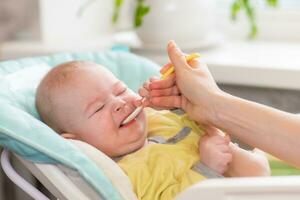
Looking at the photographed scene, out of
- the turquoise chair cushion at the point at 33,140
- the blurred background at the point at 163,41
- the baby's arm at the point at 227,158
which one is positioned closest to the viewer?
the turquoise chair cushion at the point at 33,140

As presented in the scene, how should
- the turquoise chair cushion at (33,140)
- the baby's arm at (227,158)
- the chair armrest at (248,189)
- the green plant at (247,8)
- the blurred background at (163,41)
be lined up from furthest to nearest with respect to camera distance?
1. the green plant at (247,8)
2. the blurred background at (163,41)
3. the baby's arm at (227,158)
4. the turquoise chair cushion at (33,140)
5. the chair armrest at (248,189)

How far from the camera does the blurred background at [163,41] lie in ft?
5.55

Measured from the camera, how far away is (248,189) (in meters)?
0.84

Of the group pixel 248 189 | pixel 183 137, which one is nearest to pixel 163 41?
pixel 183 137

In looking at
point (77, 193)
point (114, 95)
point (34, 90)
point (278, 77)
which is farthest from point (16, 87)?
point (278, 77)

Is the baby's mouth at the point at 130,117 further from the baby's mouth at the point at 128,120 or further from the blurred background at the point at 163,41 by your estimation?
the blurred background at the point at 163,41

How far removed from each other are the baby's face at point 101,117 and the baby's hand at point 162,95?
4 centimetres

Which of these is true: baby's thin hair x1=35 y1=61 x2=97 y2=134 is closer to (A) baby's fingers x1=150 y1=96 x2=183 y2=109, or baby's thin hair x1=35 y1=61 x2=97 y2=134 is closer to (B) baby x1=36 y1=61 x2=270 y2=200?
(B) baby x1=36 y1=61 x2=270 y2=200

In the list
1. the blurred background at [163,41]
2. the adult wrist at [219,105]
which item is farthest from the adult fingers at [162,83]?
the blurred background at [163,41]

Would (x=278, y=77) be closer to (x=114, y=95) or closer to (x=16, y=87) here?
(x=114, y=95)

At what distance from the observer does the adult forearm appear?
1.01 metres

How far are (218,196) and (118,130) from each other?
35 cm

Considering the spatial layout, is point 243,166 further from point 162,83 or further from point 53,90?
point 53,90

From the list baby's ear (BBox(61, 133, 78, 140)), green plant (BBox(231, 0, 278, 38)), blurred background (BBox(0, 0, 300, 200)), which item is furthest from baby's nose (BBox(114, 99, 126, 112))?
green plant (BBox(231, 0, 278, 38))
